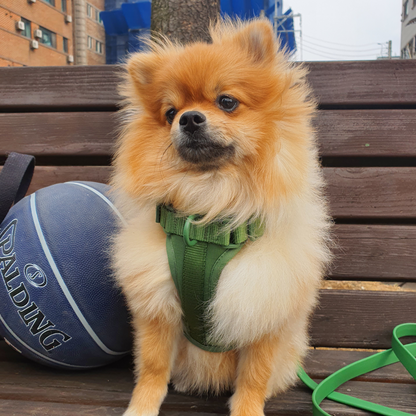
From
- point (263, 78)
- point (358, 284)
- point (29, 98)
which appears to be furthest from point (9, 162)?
point (358, 284)

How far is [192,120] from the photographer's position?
1176 millimetres

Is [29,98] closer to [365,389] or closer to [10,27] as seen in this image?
[365,389]

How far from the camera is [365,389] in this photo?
1558 millimetres

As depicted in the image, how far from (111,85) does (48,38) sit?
67.7 feet

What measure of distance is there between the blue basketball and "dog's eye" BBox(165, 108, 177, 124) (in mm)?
524

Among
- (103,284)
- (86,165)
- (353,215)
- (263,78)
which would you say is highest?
(263,78)

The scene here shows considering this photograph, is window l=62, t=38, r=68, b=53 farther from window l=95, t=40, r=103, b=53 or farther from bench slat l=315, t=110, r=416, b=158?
bench slat l=315, t=110, r=416, b=158

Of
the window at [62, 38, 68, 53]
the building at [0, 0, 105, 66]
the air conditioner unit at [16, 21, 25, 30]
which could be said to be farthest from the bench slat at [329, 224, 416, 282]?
the window at [62, 38, 68, 53]

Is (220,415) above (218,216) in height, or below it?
below

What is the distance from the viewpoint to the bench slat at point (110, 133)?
1.94 meters

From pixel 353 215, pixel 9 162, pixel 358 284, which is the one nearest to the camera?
pixel 9 162

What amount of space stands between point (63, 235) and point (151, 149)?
49cm

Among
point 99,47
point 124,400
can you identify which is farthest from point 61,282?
point 99,47

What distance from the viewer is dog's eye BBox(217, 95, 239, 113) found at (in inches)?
48.8
